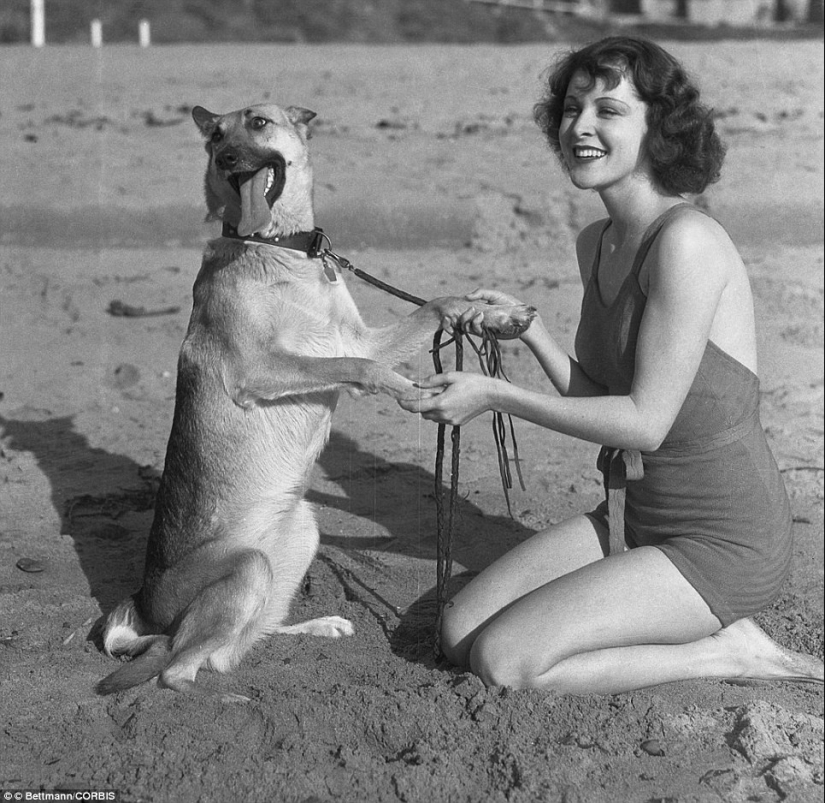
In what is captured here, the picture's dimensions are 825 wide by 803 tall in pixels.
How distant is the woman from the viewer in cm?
343

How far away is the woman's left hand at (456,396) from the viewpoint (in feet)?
11.3

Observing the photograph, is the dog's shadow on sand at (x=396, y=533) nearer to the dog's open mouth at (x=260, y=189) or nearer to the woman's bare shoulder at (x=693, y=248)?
the woman's bare shoulder at (x=693, y=248)

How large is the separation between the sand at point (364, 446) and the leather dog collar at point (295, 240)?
1279mm

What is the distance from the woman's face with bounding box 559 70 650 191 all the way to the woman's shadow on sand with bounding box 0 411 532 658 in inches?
68.1

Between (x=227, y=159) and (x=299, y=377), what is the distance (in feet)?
3.09

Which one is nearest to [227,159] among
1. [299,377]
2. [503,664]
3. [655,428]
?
[299,377]

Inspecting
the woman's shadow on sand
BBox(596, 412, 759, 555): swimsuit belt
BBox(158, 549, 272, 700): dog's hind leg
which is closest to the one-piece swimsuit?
BBox(596, 412, 759, 555): swimsuit belt

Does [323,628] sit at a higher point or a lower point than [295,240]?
lower

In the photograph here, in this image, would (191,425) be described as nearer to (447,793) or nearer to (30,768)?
(30,768)

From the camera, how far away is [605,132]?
11.8 ft

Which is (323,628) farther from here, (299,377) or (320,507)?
(320,507)

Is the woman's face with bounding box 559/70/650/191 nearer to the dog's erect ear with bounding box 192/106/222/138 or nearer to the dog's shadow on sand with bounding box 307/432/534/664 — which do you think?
the dog's shadow on sand with bounding box 307/432/534/664

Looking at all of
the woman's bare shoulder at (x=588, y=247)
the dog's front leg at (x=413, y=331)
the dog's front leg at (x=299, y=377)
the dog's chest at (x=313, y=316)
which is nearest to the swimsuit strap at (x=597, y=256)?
the woman's bare shoulder at (x=588, y=247)

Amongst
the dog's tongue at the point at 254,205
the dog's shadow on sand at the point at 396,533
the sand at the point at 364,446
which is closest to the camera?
the sand at the point at 364,446
